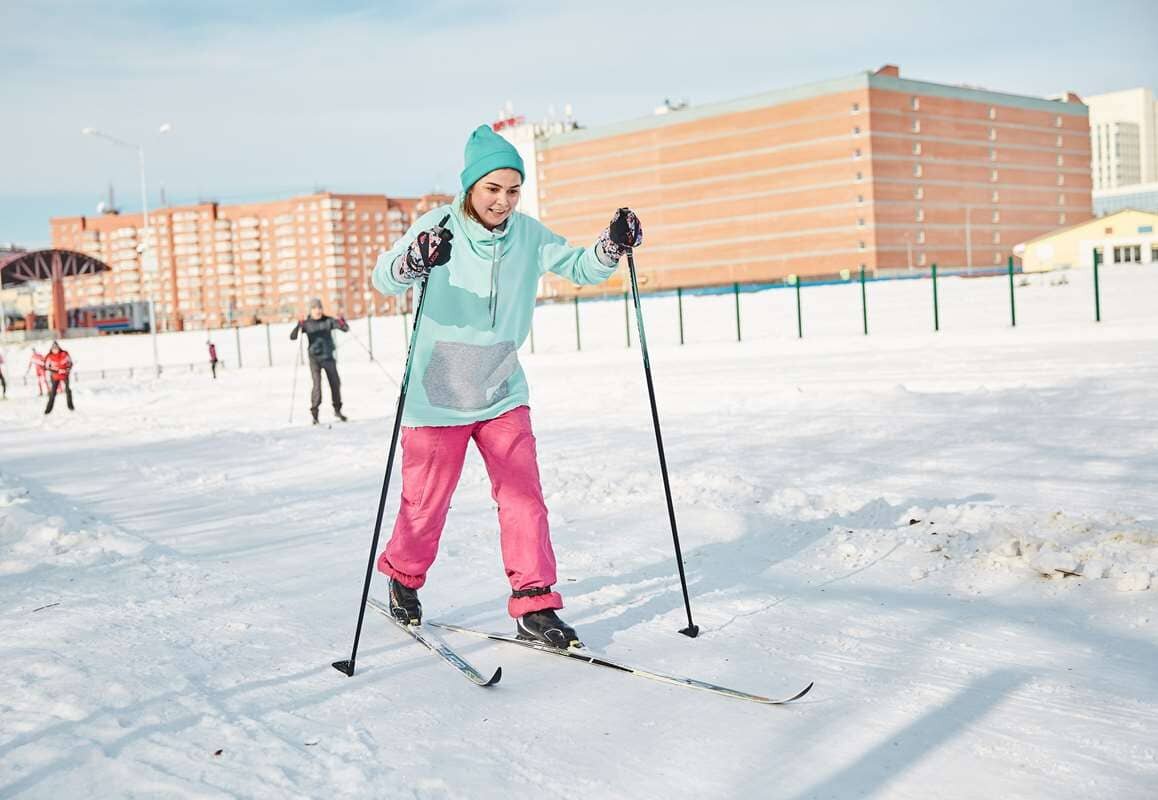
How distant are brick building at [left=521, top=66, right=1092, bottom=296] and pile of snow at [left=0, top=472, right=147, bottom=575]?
78099mm

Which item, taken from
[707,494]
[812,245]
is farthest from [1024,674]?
[812,245]

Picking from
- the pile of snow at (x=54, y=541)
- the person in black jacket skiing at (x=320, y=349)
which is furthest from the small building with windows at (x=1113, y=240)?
the pile of snow at (x=54, y=541)

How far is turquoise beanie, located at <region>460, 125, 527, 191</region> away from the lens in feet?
11.4

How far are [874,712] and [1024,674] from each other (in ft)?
1.90

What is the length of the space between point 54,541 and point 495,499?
3.14m

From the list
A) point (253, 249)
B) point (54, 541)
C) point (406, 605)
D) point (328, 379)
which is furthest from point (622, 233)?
point (253, 249)

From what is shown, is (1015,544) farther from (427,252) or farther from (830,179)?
(830,179)

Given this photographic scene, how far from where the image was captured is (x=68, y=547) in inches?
211

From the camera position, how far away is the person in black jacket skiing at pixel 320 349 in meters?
13.1

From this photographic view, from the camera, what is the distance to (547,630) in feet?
11.2

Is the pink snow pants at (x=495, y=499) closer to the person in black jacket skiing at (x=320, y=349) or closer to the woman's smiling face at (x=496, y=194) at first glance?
the woman's smiling face at (x=496, y=194)

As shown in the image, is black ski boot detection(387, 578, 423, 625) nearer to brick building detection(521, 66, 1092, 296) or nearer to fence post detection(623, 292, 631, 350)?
fence post detection(623, 292, 631, 350)

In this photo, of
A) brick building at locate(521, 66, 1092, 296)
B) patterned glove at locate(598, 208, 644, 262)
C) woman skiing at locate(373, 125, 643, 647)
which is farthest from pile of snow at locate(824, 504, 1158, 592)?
brick building at locate(521, 66, 1092, 296)

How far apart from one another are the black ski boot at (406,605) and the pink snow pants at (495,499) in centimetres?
3
